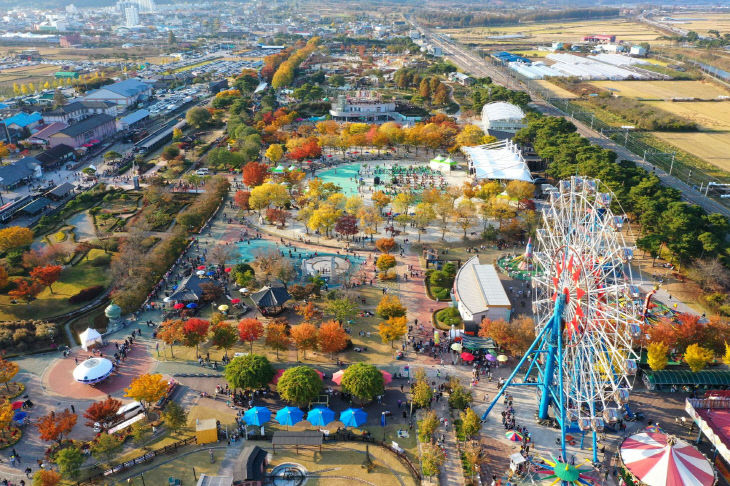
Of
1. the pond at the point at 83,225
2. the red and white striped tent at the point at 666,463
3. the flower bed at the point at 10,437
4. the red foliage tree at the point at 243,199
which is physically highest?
the red foliage tree at the point at 243,199

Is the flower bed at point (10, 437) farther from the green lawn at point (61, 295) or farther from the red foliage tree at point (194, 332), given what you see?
the green lawn at point (61, 295)

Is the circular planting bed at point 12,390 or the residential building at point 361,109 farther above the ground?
the residential building at point 361,109

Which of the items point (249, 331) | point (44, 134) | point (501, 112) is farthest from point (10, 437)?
point (501, 112)

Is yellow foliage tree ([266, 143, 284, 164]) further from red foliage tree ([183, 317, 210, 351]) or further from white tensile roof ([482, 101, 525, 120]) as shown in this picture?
red foliage tree ([183, 317, 210, 351])

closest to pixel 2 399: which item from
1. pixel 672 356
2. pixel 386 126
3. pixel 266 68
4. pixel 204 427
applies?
pixel 204 427

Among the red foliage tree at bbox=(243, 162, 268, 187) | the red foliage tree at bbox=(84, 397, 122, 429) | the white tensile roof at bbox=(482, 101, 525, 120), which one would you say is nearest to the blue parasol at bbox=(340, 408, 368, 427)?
the red foliage tree at bbox=(84, 397, 122, 429)

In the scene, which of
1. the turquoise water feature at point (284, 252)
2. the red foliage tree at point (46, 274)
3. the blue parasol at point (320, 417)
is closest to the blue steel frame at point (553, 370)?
the blue parasol at point (320, 417)
